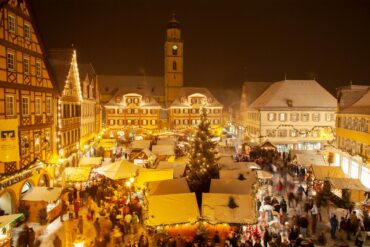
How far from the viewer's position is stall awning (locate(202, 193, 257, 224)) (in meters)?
14.5

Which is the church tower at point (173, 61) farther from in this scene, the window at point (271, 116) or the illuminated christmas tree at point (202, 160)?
the illuminated christmas tree at point (202, 160)

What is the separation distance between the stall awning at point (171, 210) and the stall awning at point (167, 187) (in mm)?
1547

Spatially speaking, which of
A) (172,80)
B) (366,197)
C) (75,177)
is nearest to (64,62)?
(75,177)

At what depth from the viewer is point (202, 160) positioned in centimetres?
2066

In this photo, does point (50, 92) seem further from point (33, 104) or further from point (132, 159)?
point (132, 159)

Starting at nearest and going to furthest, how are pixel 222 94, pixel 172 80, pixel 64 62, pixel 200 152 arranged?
pixel 200 152 → pixel 64 62 → pixel 172 80 → pixel 222 94

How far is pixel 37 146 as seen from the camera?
20.2m

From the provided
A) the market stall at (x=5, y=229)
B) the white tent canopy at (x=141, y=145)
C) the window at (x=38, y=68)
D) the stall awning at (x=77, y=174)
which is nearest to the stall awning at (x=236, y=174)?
the stall awning at (x=77, y=174)

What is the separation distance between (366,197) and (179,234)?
13.1 metres

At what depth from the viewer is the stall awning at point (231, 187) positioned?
17.1 metres

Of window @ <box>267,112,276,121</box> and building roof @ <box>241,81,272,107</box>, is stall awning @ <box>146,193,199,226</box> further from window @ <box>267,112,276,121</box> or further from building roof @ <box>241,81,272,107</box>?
building roof @ <box>241,81,272,107</box>

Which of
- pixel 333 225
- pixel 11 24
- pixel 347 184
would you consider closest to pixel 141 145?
pixel 11 24

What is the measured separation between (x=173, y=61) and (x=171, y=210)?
56.3 m

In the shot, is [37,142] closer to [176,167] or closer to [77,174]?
[77,174]
